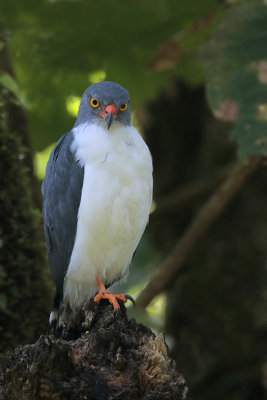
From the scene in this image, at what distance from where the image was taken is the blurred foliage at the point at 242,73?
459cm

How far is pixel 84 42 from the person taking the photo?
5.88 m

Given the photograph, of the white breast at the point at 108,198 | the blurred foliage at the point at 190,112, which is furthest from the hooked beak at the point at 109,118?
the blurred foliage at the point at 190,112

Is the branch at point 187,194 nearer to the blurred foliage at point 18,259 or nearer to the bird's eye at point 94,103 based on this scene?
the blurred foliage at point 18,259

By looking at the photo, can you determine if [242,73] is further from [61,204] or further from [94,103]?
[61,204]

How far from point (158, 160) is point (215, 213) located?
6.53ft

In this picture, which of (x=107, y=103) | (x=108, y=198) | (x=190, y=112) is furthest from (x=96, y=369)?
(x=190, y=112)

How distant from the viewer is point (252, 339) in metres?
6.39

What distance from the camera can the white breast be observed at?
12.7ft

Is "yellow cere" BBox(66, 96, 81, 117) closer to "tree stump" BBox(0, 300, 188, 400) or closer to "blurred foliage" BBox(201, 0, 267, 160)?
"blurred foliage" BBox(201, 0, 267, 160)

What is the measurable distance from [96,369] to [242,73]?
9.25 feet

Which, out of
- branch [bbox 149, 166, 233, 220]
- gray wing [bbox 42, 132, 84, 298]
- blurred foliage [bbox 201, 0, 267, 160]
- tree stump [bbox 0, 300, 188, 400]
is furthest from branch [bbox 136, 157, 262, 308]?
tree stump [bbox 0, 300, 188, 400]

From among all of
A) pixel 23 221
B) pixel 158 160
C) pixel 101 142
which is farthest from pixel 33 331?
pixel 158 160

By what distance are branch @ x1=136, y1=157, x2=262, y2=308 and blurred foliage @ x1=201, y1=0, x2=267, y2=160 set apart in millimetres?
902

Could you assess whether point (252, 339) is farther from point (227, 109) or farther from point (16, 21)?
point (16, 21)
